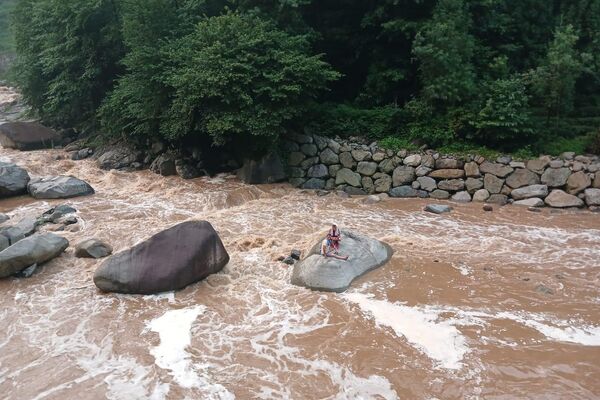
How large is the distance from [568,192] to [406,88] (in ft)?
20.9

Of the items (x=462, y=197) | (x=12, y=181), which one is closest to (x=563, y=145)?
(x=462, y=197)

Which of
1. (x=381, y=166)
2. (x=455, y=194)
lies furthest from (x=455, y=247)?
(x=381, y=166)

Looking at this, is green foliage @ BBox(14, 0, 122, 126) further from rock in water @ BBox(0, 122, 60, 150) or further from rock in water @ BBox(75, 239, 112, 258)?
rock in water @ BBox(75, 239, 112, 258)

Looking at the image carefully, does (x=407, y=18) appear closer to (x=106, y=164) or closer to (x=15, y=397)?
(x=106, y=164)

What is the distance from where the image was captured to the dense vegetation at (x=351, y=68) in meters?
14.1

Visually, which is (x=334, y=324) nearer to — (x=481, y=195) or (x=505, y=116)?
(x=481, y=195)

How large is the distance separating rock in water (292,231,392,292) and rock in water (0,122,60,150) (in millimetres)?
16386

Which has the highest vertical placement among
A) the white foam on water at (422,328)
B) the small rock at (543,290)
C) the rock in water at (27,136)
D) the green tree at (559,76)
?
the green tree at (559,76)

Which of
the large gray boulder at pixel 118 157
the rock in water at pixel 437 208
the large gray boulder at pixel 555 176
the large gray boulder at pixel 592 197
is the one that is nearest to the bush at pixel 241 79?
the large gray boulder at pixel 118 157

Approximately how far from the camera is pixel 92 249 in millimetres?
10391

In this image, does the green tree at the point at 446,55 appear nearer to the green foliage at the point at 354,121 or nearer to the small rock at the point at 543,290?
the green foliage at the point at 354,121

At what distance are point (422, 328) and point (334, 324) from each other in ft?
4.58

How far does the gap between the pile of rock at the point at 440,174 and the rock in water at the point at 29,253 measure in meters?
7.63

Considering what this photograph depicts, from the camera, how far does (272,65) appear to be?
582 inches
